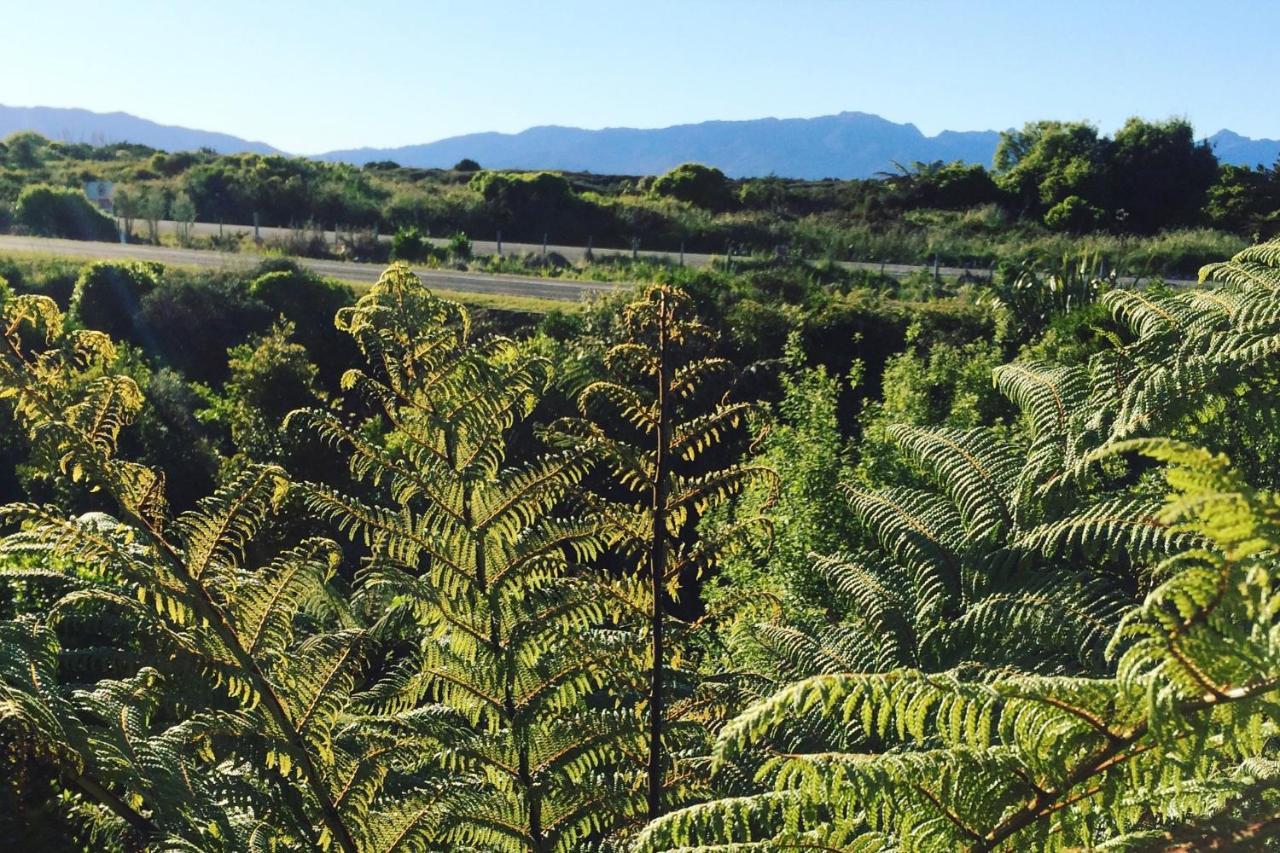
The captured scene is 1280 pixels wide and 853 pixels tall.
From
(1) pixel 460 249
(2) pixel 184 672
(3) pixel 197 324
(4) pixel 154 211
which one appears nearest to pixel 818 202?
(1) pixel 460 249

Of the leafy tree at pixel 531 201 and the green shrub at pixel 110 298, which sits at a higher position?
the leafy tree at pixel 531 201

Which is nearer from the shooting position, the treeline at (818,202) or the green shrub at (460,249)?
the green shrub at (460,249)

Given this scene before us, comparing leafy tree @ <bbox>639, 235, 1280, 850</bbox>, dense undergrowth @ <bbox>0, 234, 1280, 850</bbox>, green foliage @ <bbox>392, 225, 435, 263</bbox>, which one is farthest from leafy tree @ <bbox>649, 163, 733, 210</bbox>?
dense undergrowth @ <bbox>0, 234, 1280, 850</bbox>

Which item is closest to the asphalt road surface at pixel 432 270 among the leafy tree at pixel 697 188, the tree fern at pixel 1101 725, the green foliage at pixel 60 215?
the green foliage at pixel 60 215

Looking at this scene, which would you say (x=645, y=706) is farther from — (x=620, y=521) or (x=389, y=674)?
(x=389, y=674)

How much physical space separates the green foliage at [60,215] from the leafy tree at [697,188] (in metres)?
17.3

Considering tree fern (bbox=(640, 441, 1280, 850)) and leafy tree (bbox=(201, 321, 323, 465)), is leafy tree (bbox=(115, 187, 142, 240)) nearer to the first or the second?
leafy tree (bbox=(201, 321, 323, 465))

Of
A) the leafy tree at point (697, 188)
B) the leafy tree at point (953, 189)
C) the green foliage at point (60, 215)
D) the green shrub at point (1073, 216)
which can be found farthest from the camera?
the leafy tree at point (697, 188)

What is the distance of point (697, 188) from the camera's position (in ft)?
112

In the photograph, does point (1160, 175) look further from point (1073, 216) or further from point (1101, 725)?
point (1101, 725)

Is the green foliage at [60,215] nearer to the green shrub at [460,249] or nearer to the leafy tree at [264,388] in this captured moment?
the green shrub at [460,249]

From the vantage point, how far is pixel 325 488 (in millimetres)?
2254

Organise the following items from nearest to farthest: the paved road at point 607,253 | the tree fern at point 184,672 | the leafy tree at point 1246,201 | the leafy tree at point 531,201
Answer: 1. the tree fern at point 184,672
2. the paved road at point 607,253
3. the leafy tree at point 1246,201
4. the leafy tree at point 531,201

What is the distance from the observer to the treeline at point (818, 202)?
27219mm
